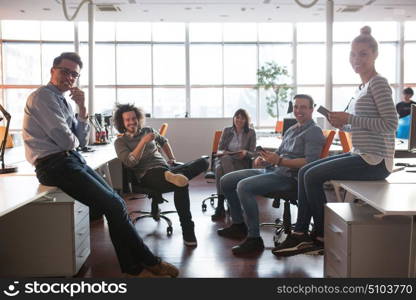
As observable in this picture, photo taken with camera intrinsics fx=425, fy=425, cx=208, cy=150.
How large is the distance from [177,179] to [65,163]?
1.23m

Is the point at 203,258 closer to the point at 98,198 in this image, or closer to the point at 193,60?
the point at 98,198

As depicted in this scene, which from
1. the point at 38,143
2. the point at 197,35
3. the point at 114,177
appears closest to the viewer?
the point at 38,143

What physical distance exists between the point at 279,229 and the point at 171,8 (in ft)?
20.8

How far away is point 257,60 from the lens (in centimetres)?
1172

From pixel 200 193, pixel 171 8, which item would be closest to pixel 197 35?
pixel 171 8

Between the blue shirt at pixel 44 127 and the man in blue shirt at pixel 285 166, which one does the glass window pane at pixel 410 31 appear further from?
the blue shirt at pixel 44 127

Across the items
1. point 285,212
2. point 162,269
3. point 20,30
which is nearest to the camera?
point 162,269

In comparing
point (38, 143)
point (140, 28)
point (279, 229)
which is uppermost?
point (140, 28)

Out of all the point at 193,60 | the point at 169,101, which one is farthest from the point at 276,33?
the point at 169,101

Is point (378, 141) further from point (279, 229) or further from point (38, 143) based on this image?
point (38, 143)

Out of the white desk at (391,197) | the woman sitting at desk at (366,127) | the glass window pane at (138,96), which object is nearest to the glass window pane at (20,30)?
the glass window pane at (138,96)

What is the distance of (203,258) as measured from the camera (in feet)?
11.1

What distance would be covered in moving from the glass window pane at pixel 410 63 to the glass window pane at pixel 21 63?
9996 mm

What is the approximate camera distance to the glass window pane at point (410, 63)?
38.1 ft
